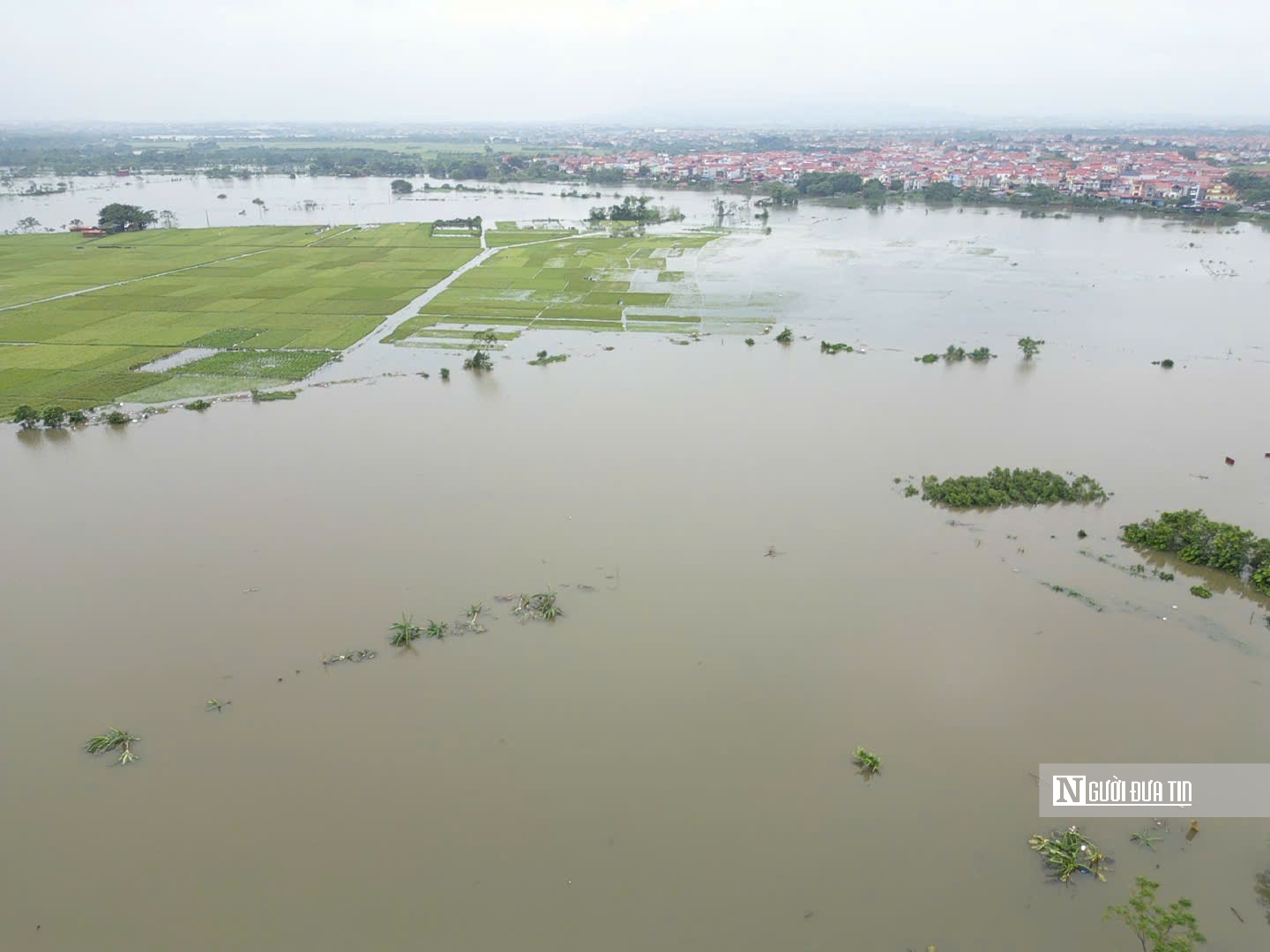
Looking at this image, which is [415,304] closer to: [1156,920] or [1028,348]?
[1028,348]

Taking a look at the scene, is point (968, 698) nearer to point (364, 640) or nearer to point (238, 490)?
point (364, 640)

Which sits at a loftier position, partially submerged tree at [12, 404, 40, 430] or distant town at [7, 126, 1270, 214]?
distant town at [7, 126, 1270, 214]

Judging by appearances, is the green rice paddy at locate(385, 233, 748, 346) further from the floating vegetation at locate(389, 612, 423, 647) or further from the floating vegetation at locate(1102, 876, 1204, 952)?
the floating vegetation at locate(1102, 876, 1204, 952)

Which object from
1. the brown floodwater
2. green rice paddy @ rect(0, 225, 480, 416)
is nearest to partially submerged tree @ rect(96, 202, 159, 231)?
green rice paddy @ rect(0, 225, 480, 416)

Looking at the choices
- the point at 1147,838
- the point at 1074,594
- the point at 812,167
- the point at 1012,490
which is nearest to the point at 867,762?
the point at 1147,838

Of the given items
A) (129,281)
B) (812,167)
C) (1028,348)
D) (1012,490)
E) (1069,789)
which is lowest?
(1069,789)

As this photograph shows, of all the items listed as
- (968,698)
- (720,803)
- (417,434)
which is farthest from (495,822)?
(417,434)
